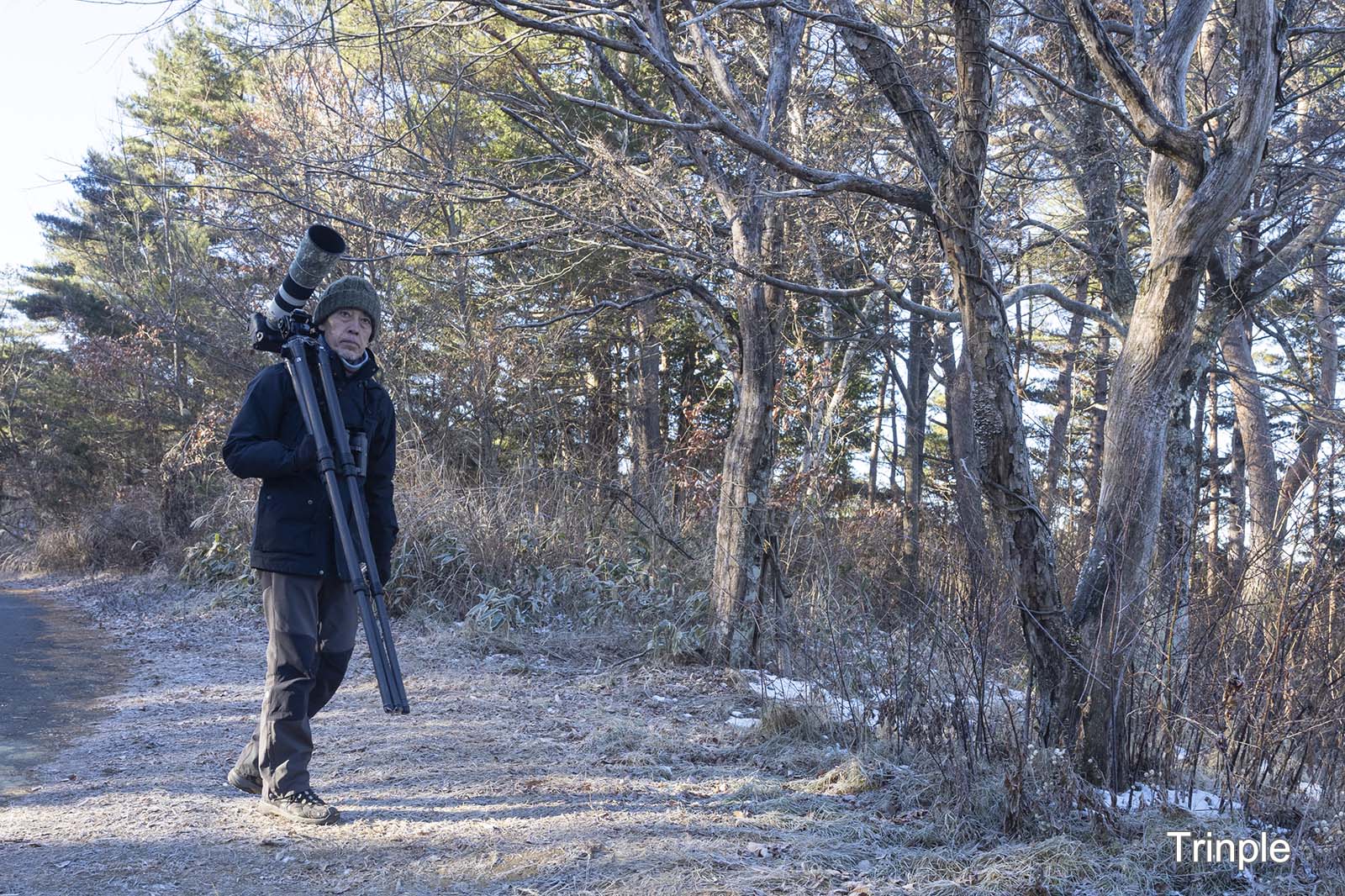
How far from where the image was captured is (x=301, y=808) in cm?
389

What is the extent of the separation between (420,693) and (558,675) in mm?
1076

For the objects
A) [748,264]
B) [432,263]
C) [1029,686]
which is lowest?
[1029,686]

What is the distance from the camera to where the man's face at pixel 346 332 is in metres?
4.16

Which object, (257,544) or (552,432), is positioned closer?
(257,544)

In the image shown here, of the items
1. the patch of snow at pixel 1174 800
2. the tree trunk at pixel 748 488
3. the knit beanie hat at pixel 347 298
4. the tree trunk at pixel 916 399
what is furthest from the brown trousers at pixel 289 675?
the tree trunk at pixel 916 399

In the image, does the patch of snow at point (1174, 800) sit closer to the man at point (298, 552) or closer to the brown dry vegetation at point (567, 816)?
the brown dry vegetation at point (567, 816)

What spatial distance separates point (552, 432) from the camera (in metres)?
15.1

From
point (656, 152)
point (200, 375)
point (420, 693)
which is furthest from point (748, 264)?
point (200, 375)

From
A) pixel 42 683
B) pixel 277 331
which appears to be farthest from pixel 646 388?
pixel 277 331

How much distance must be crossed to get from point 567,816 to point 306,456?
182 centimetres

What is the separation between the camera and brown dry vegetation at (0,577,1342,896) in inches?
135

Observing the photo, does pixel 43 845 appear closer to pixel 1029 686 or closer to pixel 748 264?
pixel 1029 686

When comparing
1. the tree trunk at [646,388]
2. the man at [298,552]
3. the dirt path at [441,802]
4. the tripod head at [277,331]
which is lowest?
the dirt path at [441,802]

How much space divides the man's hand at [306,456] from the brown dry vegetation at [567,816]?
1415 millimetres
